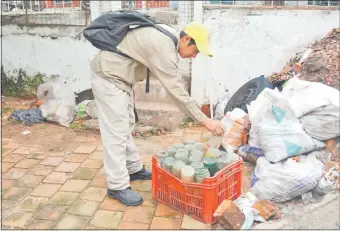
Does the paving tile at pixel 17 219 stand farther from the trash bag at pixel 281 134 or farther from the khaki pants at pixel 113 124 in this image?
the trash bag at pixel 281 134

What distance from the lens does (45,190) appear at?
141 inches

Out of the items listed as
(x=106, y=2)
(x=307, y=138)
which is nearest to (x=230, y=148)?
(x=307, y=138)

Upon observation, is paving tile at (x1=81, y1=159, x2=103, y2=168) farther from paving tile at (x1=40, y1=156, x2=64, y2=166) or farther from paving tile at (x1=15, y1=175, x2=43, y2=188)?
paving tile at (x1=15, y1=175, x2=43, y2=188)

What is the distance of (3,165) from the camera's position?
413 cm

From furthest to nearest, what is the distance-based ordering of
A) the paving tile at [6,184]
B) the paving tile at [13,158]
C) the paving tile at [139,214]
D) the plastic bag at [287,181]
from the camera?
the paving tile at [13,158] → the paving tile at [6,184] → the plastic bag at [287,181] → the paving tile at [139,214]

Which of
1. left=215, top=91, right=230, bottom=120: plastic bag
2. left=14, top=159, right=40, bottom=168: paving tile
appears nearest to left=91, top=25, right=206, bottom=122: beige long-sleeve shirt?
left=14, top=159, right=40, bottom=168: paving tile

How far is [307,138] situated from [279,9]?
2.12m

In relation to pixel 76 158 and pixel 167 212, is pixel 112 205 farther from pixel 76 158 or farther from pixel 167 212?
pixel 76 158

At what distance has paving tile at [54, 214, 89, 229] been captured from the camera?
305cm

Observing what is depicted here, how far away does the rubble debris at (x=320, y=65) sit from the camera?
182 inches

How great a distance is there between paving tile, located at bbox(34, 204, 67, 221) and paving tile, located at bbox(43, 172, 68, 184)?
1.45 ft

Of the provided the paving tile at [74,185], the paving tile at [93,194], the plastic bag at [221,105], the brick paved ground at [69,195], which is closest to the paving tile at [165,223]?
the brick paved ground at [69,195]

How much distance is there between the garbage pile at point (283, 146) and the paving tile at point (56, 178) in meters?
1.62

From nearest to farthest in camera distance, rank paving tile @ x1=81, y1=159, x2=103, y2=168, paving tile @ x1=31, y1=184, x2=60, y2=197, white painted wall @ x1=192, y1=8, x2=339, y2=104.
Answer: paving tile @ x1=31, y1=184, x2=60, y2=197 < paving tile @ x1=81, y1=159, x2=103, y2=168 < white painted wall @ x1=192, y1=8, x2=339, y2=104
